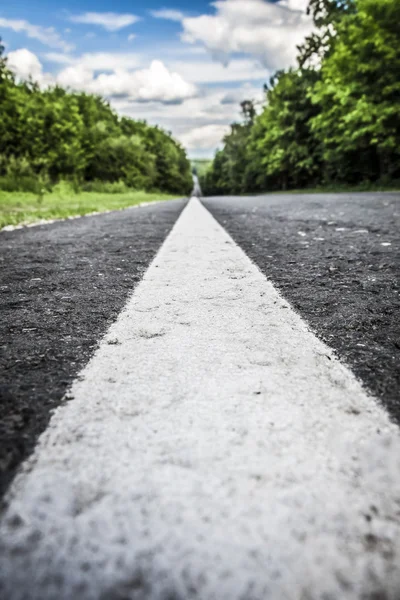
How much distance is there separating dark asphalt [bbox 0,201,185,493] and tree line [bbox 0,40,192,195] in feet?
45.3

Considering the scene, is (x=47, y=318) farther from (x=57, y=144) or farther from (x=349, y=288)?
(x=57, y=144)

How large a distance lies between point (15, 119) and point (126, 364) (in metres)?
39.9

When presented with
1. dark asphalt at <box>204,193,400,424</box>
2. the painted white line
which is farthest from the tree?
the painted white line

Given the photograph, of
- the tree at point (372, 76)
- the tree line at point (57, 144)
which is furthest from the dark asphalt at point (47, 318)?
the tree at point (372, 76)

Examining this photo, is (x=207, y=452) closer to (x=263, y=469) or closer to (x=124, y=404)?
(x=263, y=469)

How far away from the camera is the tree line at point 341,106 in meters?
18.3

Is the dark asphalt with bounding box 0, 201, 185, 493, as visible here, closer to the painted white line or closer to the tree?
the painted white line

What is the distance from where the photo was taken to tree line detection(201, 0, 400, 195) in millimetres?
18297

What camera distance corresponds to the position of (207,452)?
2.57ft

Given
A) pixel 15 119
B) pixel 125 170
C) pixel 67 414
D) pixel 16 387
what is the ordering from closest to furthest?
pixel 67 414, pixel 16 387, pixel 15 119, pixel 125 170

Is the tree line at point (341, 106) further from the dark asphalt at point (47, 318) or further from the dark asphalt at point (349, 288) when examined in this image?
the dark asphalt at point (47, 318)

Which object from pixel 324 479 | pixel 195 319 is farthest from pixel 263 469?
pixel 195 319

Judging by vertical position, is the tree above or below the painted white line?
above

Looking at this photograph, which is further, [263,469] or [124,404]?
[124,404]
